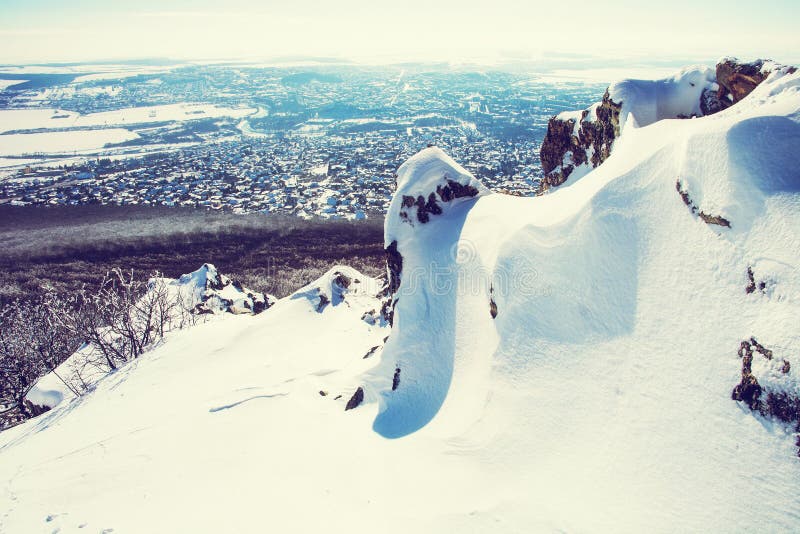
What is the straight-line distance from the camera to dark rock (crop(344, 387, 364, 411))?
15.5 metres

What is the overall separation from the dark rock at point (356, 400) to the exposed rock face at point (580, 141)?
59.2 ft

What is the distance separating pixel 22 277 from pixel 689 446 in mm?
68890

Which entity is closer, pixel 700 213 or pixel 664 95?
pixel 700 213

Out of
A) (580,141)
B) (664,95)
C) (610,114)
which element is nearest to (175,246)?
(580,141)

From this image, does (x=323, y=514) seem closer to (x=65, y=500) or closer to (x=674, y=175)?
(x=65, y=500)

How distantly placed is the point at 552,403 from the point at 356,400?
25.5ft

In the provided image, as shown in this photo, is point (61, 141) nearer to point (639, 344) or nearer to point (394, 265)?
point (394, 265)

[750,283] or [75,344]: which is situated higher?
[750,283]

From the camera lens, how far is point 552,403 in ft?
34.8

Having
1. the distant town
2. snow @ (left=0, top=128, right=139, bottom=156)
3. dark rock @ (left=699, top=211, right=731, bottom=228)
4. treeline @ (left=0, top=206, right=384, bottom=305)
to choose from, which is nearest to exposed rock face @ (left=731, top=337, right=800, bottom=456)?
dark rock @ (left=699, top=211, right=731, bottom=228)

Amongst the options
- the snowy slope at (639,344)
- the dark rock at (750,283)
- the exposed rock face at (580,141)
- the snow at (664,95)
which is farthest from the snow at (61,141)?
the dark rock at (750,283)

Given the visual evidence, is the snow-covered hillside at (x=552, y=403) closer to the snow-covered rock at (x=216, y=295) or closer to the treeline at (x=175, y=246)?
the snow-covered rock at (x=216, y=295)

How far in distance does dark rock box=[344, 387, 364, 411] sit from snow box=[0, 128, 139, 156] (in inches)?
6741

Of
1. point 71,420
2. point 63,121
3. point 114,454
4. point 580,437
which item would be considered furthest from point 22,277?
point 63,121
